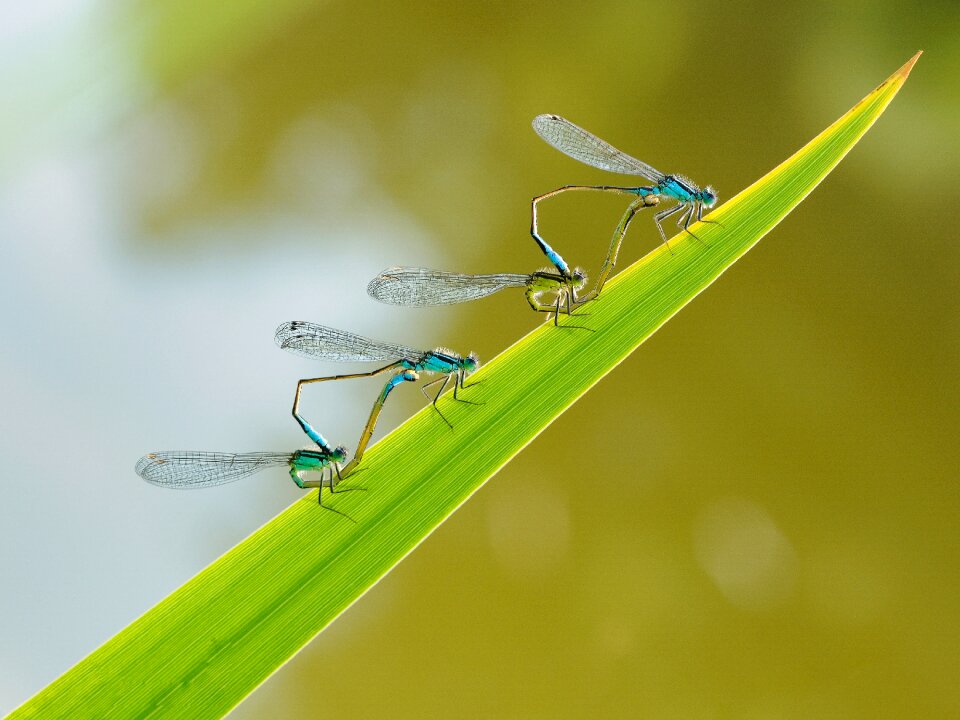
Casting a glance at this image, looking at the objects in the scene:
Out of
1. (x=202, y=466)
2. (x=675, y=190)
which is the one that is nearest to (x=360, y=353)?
(x=202, y=466)

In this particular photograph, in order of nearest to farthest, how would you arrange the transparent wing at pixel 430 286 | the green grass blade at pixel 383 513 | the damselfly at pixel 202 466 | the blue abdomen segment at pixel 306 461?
the green grass blade at pixel 383 513 → the blue abdomen segment at pixel 306 461 → the damselfly at pixel 202 466 → the transparent wing at pixel 430 286

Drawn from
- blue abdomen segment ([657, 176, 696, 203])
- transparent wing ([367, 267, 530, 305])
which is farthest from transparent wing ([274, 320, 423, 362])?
blue abdomen segment ([657, 176, 696, 203])

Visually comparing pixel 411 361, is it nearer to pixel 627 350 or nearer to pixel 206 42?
pixel 627 350

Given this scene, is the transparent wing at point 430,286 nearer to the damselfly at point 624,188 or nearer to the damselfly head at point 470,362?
the damselfly at point 624,188

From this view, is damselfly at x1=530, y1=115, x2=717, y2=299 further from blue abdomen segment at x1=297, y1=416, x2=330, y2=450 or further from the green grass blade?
blue abdomen segment at x1=297, y1=416, x2=330, y2=450

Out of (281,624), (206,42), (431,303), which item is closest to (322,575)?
(281,624)

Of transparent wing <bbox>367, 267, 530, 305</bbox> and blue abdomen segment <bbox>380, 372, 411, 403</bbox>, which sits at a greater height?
transparent wing <bbox>367, 267, 530, 305</bbox>

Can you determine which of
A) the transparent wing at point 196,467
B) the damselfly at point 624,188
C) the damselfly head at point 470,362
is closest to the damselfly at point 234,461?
the transparent wing at point 196,467
